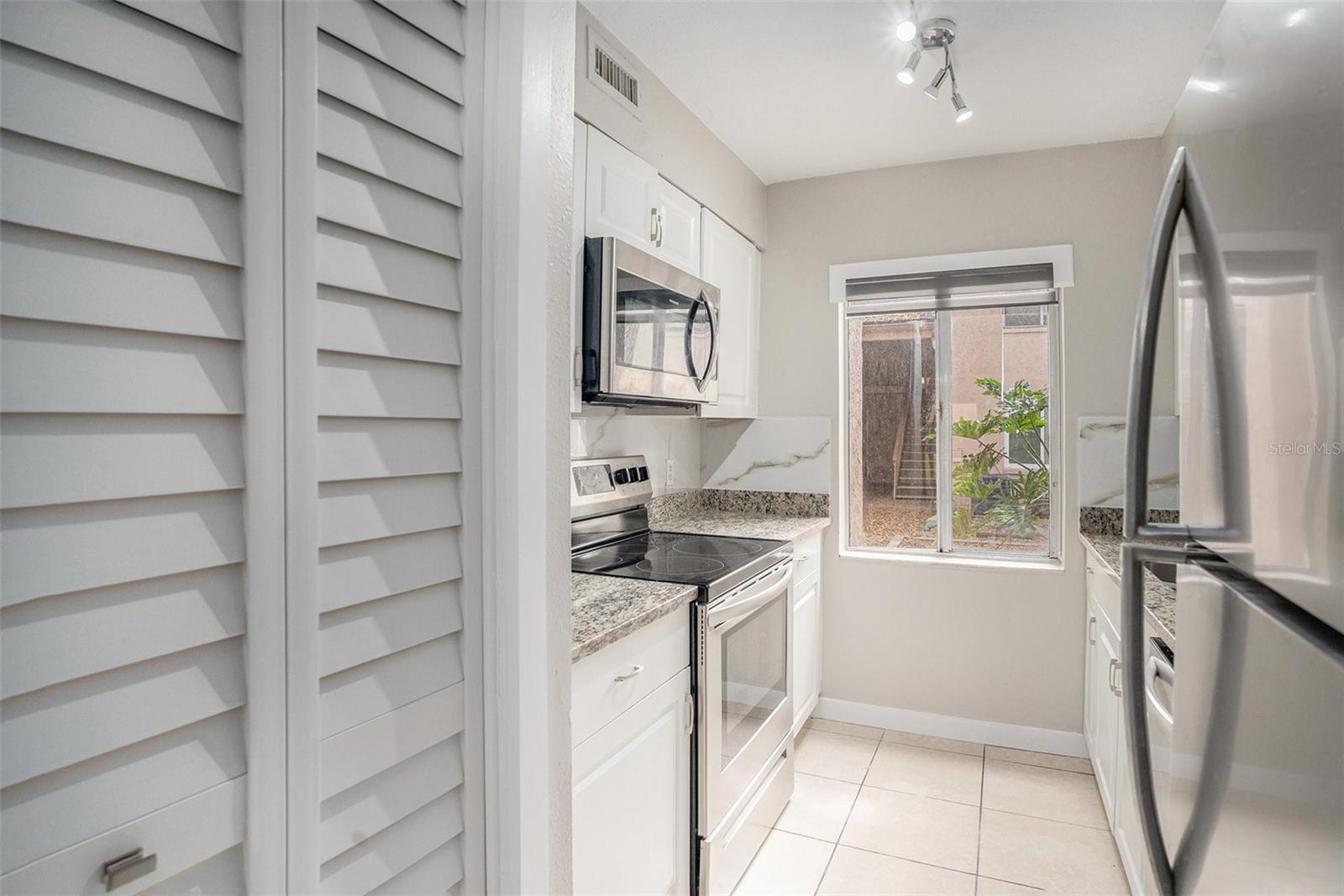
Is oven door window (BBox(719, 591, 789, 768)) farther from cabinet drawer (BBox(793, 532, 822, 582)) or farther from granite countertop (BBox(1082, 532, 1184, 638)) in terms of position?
granite countertop (BBox(1082, 532, 1184, 638))

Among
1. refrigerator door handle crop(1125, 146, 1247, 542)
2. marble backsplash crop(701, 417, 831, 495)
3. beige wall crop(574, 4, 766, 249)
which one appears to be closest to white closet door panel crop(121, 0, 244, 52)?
refrigerator door handle crop(1125, 146, 1247, 542)

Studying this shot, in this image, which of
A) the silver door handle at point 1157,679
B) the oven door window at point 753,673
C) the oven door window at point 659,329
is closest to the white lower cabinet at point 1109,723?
the silver door handle at point 1157,679

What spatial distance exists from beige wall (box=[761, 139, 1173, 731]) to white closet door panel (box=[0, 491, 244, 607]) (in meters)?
3.05

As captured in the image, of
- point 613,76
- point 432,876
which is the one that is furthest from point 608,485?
point 432,876

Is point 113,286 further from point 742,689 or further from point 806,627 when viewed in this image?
point 806,627

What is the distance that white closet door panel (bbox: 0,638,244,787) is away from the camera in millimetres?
448

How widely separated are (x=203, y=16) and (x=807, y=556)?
2.81 m

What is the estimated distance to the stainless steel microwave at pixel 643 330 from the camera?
198 cm

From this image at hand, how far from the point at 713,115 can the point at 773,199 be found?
0.88m

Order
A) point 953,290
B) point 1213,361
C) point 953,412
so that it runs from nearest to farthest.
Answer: point 1213,361
point 953,290
point 953,412

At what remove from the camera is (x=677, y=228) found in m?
2.54

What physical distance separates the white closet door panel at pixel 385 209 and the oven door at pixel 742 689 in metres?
1.30

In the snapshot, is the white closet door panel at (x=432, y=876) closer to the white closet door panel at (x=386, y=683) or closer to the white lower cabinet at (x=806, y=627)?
the white closet door panel at (x=386, y=683)

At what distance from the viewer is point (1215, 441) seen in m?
0.67
